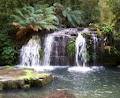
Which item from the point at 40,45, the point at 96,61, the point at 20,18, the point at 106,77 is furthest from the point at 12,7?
the point at 106,77

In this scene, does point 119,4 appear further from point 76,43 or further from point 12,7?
point 12,7

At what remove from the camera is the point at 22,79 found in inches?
559

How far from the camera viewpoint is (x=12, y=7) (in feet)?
71.5

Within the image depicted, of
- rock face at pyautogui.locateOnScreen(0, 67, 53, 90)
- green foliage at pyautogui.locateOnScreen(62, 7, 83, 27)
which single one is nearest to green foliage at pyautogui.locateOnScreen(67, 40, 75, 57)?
green foliage at pyautogui.locateOnScreen(62, 7, 83, 27)

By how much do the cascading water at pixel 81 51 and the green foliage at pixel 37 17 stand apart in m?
1.53

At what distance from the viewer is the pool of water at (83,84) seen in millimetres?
13460

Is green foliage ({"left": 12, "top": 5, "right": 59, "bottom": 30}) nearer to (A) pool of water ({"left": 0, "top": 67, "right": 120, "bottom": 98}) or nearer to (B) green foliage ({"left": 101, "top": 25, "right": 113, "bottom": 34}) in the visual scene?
(B) green foliage ({"left": 101, "top": 25, "right": 113, "bottom": 34})

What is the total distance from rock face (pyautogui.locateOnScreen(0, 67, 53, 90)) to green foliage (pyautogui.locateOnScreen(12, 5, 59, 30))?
16.1 ft

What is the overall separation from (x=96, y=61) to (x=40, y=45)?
2.85 m

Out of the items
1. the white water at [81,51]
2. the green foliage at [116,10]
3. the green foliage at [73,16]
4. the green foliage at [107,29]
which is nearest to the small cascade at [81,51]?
the white water at [81,51]

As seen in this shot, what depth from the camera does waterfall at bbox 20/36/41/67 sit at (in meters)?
19.5

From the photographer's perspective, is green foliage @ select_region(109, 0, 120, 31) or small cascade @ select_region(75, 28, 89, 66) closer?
small cascade @ select_region(75, 28, 89, 66)

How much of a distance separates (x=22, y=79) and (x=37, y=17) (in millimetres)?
6800

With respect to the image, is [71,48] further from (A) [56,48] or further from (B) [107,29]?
(B) [107,29]
